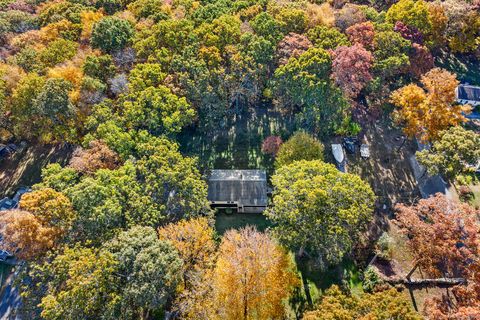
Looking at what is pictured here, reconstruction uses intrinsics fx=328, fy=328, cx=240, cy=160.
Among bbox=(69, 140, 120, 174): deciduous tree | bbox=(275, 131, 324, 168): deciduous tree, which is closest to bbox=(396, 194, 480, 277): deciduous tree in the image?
bbox=(275, 131, 324, 168): deciduous tree

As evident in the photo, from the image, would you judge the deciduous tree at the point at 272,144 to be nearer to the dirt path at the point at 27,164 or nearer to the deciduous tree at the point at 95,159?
the deciduous tree at the point at 95,159

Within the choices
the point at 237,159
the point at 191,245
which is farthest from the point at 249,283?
the point at 237,159

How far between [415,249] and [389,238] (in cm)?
563

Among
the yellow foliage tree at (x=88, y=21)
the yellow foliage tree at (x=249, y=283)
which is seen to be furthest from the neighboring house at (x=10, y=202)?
the yellow foliage tree at (x=249, y=283)

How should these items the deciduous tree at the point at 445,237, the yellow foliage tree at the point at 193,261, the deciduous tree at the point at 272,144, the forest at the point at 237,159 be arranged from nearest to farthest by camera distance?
the forest at the point at 237,159 → the yellow foliage tree at the point at 193,261 → the deciduous tree at the point at 445,237 → the deciduous tree at the point at 272,144

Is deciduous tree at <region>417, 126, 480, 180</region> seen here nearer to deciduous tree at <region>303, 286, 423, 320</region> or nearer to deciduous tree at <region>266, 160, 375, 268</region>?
deciduous tree at <region>266, 160, 375, 268</region>

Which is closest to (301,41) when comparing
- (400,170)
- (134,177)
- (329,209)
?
(400,170)

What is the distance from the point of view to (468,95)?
168 feet

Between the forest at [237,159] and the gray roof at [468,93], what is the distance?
0.32 m

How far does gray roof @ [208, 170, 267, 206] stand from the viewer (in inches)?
1602

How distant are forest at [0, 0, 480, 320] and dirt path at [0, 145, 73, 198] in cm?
29

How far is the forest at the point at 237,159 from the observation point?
2850 cm

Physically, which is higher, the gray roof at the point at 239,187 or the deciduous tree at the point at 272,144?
the deciduous tree at the point at 272,144

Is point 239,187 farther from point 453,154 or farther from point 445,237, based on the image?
point 453,154
